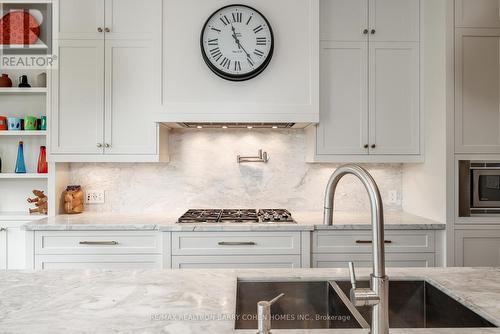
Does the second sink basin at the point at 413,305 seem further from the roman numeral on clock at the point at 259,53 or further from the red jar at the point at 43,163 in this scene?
the red jar at the point at 43,163

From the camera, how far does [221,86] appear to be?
249 cm

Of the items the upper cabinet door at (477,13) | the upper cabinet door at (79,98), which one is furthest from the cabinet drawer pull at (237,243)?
the upper cabinet door at (477,13)

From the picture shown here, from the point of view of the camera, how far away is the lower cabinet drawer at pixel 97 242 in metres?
2.29

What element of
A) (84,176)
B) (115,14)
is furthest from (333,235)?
(115,14)

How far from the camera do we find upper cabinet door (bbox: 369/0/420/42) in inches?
102

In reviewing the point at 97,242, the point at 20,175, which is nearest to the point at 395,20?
the point at 97,242

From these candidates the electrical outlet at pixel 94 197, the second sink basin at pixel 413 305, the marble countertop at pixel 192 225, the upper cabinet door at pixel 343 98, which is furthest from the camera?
the electrical outlet at pixel 94 197

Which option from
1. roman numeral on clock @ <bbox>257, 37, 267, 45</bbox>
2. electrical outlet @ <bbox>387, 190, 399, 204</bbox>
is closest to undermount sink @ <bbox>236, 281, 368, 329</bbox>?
roman numeral on clock @ <bbox>257, 37, 267, 45</bbox>

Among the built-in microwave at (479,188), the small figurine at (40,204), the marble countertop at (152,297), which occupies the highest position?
the built-in microwave at (479,188)

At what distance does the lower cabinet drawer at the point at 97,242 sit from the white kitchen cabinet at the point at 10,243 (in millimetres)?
637

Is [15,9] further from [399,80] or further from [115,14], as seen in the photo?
[399,80]

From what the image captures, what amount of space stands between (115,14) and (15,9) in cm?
103

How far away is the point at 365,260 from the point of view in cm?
233

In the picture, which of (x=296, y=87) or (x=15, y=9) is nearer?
(x=296, y=87)
